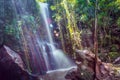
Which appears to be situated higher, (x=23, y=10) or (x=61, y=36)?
(x=23, y=10)

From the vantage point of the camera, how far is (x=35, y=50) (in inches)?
569

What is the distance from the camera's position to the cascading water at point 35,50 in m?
13.6

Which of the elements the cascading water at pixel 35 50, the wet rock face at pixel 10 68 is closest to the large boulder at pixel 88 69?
the wet rock face at pixel 10 68

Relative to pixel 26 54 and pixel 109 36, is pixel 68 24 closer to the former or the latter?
pixel 109 36

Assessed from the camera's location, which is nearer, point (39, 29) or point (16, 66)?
point (16, 66)

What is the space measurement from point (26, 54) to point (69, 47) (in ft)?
20.9

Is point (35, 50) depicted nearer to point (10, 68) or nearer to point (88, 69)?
point (10, 68)

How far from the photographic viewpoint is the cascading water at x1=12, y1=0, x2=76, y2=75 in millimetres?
13587

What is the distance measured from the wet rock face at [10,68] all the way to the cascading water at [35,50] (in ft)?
7.50

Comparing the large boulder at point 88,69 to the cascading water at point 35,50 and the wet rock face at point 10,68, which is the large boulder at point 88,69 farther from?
the cascading water at point 35,50

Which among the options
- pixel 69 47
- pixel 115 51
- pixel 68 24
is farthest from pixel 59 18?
pixel 115 51

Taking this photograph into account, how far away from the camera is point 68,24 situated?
1869cm

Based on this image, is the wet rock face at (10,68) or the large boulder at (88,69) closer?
the large boulder at (88,69)

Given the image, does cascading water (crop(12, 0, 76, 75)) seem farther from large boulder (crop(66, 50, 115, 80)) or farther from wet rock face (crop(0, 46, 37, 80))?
large boulder (crop(66, 50, 115, 80))
